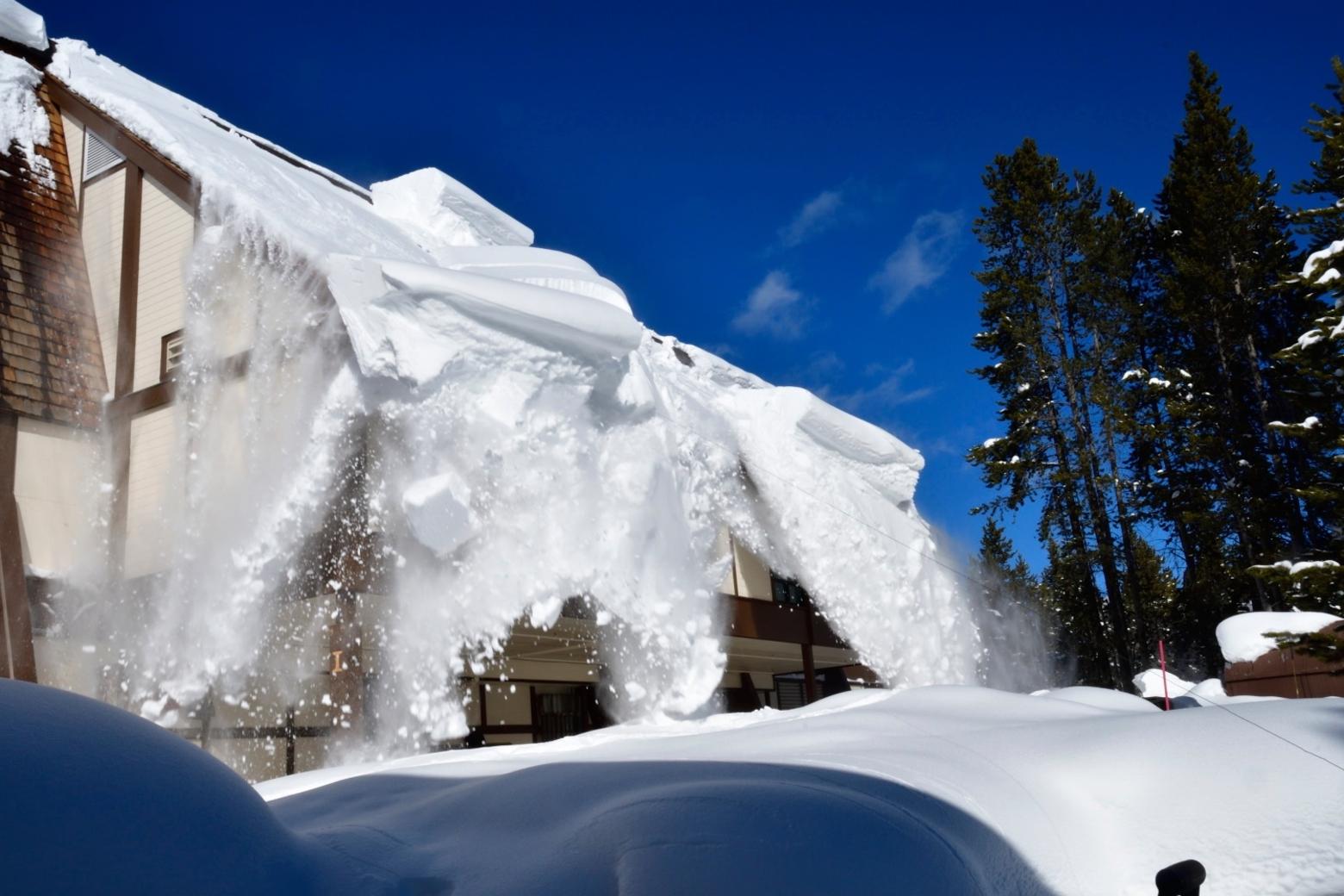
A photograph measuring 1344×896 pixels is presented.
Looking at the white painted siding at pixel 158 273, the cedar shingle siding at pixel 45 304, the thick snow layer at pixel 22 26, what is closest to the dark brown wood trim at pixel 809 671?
the white painted siding at pixel 158 273

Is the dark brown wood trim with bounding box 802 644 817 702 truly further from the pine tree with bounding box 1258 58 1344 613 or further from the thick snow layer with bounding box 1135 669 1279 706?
the pine tree with bounding box 1258 58 1344 613

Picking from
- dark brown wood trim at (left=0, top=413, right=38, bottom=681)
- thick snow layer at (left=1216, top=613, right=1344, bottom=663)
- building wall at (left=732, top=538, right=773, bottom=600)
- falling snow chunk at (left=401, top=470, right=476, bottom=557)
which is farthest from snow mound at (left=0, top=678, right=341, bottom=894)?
thick snow layer at (left=1216, top=613, right=1344, bottom=663)

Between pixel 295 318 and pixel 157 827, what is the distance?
20.9 ft

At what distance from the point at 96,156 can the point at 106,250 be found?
4.11 feet

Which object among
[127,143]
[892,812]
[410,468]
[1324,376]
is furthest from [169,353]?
[1324,376]

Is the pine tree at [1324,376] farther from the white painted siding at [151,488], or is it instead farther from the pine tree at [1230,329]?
the white painted siding at [151,488]

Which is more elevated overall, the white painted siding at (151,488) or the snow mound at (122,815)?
the white painted siding at (151,488)

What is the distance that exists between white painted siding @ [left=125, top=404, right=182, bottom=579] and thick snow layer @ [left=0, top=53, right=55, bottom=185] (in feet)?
11.9

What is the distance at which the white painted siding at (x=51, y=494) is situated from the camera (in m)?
9.68

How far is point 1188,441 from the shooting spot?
2078cm

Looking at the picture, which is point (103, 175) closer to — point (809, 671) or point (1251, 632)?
point (809, 671)

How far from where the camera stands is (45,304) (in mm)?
10602

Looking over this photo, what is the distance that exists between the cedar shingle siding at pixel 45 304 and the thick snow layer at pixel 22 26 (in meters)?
1.22

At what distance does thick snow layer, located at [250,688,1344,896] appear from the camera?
253 centimetres
